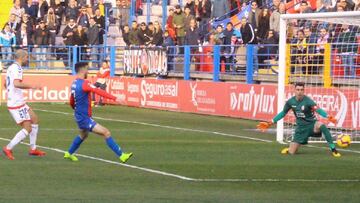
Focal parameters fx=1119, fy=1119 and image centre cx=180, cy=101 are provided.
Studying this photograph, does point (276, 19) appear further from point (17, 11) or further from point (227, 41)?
point (17, 11)

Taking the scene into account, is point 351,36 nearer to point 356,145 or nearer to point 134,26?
point 356,145

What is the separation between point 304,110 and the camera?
21.1 meters

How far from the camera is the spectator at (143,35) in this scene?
4067 centimetres

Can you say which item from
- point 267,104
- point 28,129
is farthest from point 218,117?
point 28,129

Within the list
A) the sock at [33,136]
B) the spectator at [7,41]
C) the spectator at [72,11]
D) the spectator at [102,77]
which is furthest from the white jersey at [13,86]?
the spectator at [72,11]

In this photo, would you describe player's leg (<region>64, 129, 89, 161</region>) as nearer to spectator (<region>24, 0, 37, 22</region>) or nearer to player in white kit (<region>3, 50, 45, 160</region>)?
player in white kit (<region>3, 50, 45, 160</region>)

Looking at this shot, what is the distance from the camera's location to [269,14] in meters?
34.3

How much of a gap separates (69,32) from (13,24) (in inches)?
130

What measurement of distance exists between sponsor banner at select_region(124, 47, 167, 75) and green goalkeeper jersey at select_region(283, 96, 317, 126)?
17.5m

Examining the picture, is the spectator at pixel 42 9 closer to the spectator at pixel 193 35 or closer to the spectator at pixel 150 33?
the spectator at pixel 150 33

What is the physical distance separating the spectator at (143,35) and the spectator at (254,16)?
18.5ft

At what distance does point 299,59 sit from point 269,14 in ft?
25.1

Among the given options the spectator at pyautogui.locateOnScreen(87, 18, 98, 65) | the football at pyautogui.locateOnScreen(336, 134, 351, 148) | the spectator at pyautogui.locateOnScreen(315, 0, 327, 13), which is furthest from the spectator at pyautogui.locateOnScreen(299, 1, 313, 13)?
the spectator at pyautogui.locateOnScreen(87, 18, 98, 65)

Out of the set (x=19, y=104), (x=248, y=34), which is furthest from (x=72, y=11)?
(x=19, y=104)
